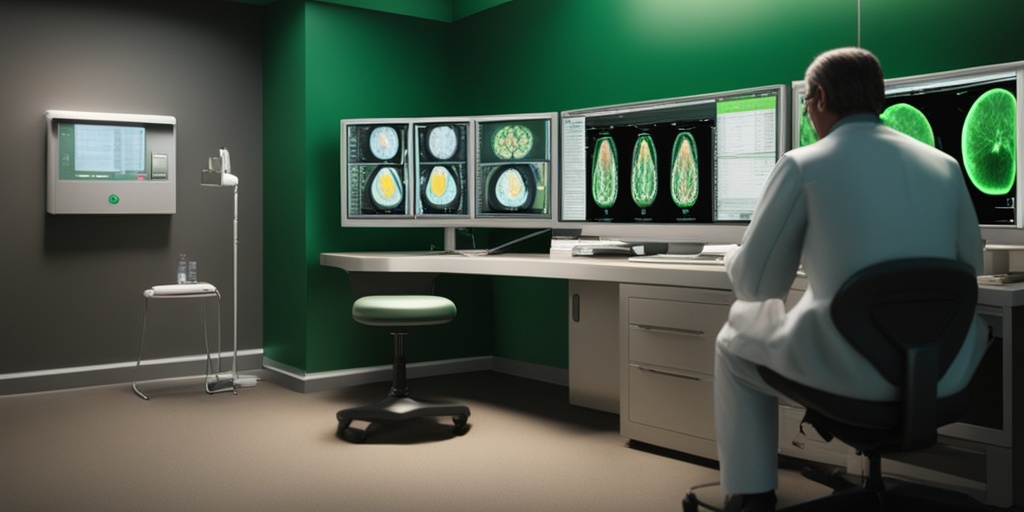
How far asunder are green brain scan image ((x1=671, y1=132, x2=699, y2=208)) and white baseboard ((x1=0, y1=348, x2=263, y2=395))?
2.72 m

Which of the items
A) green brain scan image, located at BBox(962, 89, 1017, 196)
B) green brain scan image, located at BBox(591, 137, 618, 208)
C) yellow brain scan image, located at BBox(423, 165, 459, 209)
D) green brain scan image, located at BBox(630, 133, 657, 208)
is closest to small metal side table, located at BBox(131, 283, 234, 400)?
yellow brain scan image, located at BBox(423, 165, 459, 209)

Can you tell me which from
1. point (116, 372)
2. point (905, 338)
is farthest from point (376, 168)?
point (905, 338)

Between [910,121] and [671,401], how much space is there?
1310mm

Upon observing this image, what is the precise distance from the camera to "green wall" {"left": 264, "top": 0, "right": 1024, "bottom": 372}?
4320 millimetres

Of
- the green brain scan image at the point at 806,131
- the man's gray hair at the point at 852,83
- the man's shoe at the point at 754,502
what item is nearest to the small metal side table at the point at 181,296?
the green brain scan image at the point at 806,131

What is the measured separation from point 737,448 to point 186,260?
12.6 feet

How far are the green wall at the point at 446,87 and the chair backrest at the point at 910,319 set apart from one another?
6.66ft

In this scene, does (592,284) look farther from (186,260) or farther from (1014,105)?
(186,260)

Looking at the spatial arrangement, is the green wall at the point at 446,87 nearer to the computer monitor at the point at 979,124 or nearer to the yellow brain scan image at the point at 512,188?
the yellow brain scan image at the point at 512,188

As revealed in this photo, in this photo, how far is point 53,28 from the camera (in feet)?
15.9

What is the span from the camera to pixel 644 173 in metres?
3.97

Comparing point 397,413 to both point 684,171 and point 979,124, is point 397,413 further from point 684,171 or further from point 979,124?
point 979,124

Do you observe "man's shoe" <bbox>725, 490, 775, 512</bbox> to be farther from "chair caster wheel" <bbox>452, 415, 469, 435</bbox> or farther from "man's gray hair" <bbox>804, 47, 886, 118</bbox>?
"chair caster wheel" <bbox>452, 415, 469, 435</bbox>

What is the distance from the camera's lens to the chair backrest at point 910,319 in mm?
2047
